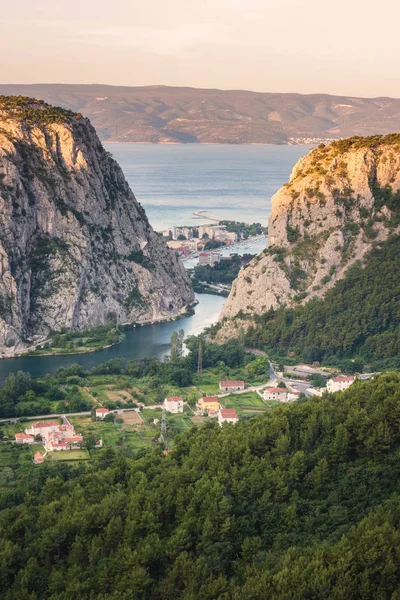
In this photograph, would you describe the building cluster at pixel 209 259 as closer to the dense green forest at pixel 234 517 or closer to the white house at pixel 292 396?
the white house at pixel 292 396

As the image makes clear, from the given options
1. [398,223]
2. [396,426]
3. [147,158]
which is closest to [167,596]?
[396,426]

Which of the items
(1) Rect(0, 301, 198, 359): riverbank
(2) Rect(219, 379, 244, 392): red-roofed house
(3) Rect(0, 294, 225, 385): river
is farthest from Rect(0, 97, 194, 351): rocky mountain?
(2) Rect(219, 379, 244, 392): red-roofed house

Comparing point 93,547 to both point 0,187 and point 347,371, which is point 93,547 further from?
point 0,187

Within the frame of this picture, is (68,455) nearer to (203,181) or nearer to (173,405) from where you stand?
(173,405)

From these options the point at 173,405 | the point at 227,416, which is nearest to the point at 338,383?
the point at 227,416

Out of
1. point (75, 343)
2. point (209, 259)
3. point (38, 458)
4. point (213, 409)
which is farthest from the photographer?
point (209, 259)

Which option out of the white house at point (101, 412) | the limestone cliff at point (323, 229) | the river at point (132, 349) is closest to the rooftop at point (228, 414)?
the white house at point (101, 412)
